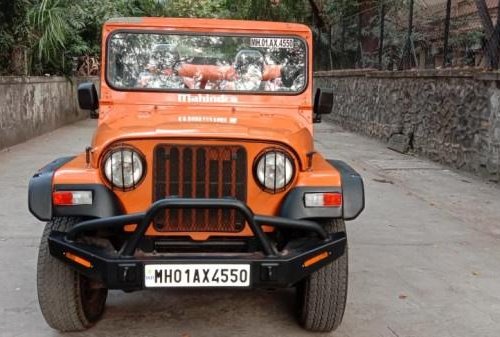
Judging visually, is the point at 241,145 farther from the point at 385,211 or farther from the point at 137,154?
the point at 385,211

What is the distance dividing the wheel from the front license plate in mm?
535

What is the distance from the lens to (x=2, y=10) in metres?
11.7

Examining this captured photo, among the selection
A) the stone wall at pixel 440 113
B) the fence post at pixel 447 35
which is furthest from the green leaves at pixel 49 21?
the fence post at pixel 447 35

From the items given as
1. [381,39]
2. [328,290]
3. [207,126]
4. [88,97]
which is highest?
[381,39]

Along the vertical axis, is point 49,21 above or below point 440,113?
above

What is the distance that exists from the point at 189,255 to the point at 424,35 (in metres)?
10.4

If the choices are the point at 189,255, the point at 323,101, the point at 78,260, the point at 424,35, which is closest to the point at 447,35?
the point at 424,35

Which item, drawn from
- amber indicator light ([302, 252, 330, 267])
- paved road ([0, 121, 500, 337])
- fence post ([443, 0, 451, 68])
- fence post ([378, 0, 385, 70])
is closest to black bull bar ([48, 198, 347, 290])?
amber indicator light ([302, 252, 330, 267])

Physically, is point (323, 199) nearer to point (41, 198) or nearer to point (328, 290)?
point (328, 290)

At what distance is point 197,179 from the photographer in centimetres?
350

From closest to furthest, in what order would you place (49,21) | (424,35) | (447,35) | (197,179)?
1. (197,179)
2. (447,35)
3. (49,21)
4. (424,35)

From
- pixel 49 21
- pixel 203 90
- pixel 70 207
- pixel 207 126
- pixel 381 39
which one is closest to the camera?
pixel 70 207

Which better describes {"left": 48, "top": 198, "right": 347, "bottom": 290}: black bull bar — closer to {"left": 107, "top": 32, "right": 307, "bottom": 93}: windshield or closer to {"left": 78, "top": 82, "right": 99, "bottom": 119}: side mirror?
{"left": 78, "top": 82, "right": 99, "bottom": 119}: side mirror

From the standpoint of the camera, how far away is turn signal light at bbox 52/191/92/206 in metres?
3.39
